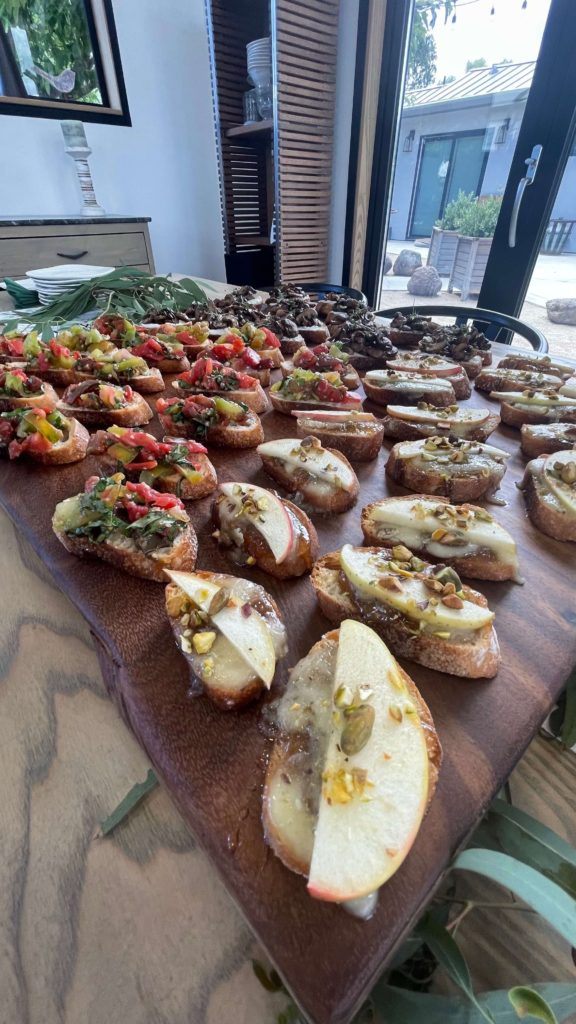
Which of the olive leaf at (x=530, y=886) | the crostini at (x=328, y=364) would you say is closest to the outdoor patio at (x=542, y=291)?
the crostini at (x=328, y=364)

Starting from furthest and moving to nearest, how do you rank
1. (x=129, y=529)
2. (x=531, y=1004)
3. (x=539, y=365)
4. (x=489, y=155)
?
(x=489, y=155) → (x=539, y=365) → (x=129, y=529) → (x=531, y=1004)

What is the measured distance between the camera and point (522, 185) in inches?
156

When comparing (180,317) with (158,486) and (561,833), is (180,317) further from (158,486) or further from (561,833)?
(561,833)

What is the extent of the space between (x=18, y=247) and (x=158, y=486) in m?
4.97

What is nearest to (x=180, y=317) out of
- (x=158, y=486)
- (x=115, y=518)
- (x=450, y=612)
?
(x=158, y=486)

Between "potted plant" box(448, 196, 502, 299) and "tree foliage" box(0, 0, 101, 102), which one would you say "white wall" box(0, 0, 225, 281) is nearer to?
"tree foliage" box(0, 0, 101, 102)

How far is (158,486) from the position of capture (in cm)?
162

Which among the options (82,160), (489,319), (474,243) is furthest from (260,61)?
(489,319)

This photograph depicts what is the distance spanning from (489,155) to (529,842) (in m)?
5.49

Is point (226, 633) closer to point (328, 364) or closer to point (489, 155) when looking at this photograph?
point (328, 364)

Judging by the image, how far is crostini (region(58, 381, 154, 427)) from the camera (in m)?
2.07

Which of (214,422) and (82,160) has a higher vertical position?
(82,160)

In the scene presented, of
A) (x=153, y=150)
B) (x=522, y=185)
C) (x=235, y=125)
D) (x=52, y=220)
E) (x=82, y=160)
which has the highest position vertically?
(x=235, y=125)

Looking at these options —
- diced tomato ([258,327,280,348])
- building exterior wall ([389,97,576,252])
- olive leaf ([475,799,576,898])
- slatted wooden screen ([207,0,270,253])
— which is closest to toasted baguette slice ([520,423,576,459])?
olive leaf ([475,799,576,898])
